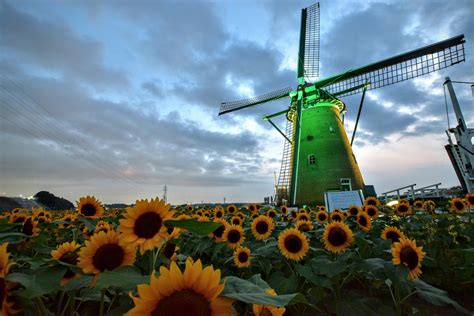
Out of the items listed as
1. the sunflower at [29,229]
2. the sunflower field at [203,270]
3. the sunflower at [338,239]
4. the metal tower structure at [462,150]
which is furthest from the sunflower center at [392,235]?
the metal tower structure at [462,150]

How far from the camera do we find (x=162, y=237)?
1.60m

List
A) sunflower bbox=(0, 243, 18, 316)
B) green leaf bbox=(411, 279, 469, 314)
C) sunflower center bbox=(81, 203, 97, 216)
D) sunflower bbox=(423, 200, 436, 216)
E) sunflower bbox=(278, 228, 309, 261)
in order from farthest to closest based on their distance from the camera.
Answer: sunflower bbox=(423, 200, 436, 216)
sunflower center bbox=(81, 203, 97, 216)
sunflower bbox=(278, 228, 309, 261)
green leaf bbox=(411, 279, 469, 314)
sunflower bbox=(0, 243, 18, 316)

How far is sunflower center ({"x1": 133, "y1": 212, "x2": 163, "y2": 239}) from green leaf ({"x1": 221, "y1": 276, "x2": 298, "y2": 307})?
28.7 inches

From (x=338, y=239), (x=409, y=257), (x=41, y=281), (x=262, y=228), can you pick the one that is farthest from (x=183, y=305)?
(x=262, y=228)

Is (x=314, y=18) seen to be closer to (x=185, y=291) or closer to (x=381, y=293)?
(x=381, y=293)

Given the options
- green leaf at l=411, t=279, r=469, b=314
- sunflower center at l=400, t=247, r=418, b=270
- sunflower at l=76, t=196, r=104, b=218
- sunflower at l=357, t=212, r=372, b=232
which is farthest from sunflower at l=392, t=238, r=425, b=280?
sunflower at l=76, t=196, r=104, b=218

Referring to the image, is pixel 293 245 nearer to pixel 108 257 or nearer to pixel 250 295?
pixel 108 257

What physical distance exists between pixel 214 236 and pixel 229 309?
7.83ft

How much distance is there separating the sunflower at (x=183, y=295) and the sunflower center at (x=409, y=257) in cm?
190

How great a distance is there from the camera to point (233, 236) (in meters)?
3.28

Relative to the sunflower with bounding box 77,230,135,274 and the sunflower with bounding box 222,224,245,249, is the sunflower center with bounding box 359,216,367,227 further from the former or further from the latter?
the sunflower with bounding box 77,230,135,274

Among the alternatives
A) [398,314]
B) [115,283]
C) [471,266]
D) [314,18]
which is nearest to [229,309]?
[115,283]

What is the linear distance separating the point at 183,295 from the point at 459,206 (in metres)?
6.90

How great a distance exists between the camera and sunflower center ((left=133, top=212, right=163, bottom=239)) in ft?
5.36
